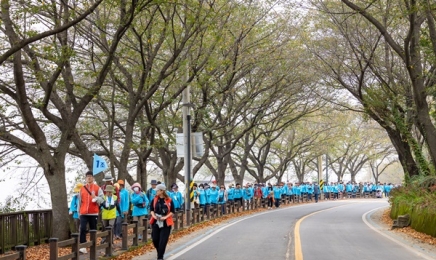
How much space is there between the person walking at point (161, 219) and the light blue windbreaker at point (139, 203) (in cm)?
455

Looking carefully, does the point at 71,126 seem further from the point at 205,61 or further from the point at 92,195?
the point at 205,61

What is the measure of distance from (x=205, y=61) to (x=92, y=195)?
32.1 feet

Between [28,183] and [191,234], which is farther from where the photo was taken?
[28,183]

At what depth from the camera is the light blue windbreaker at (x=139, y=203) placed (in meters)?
16.4

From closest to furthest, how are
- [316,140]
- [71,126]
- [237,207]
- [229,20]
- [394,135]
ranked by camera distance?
[71,126]
[229,20]
[394,135]
[237,207]
[316,140]

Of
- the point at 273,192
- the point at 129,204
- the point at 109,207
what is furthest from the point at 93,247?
the point at 273,192

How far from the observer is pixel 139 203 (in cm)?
1648

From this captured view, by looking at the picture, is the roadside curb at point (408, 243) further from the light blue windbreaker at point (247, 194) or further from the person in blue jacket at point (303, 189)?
the person in blue jacket at point (303, 189)

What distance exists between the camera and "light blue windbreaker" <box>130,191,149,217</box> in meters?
16.4

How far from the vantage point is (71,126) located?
16.1 metres

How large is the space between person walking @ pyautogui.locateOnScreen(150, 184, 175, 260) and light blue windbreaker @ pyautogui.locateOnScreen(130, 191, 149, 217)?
14.9 feet

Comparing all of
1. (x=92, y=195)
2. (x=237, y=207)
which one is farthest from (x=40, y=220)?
(x=237, y=207)

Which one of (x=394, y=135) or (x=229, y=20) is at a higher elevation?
(x=229, y=20)

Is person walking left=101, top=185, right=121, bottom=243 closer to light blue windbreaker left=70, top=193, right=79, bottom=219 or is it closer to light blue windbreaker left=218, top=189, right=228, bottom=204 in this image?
light blue windbreaker left=70, top=193, right=79, bottom=219
